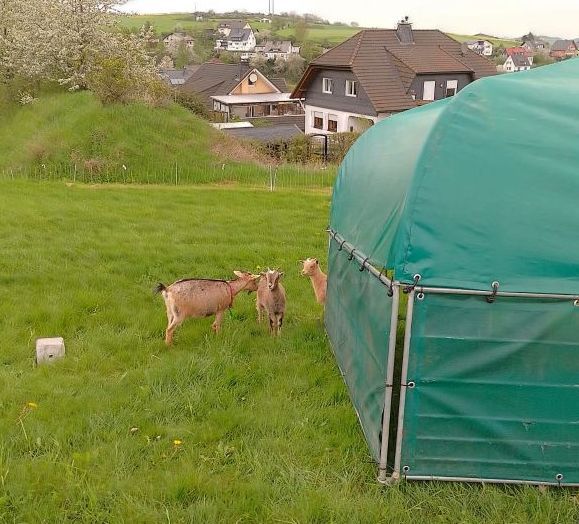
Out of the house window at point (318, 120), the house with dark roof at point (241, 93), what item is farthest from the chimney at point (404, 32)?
the house with dark roof at point (241, 93)

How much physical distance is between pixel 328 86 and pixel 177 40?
73.9m

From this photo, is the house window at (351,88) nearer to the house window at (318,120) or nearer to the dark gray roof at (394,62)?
the dark gray roof at (394,62)

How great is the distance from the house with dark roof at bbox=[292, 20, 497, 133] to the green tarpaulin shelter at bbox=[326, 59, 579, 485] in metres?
38.5

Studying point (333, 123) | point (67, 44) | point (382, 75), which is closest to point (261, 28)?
point (333, 123)

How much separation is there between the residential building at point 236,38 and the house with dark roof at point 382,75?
279 ft

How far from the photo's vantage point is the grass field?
218 inches

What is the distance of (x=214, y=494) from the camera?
5668 mm

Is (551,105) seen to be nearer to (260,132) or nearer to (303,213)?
(303,213)

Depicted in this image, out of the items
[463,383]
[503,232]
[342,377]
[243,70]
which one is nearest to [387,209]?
[503,232]

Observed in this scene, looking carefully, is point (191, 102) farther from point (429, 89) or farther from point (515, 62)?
point (515, 62)

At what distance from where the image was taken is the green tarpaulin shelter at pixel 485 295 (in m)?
5.46

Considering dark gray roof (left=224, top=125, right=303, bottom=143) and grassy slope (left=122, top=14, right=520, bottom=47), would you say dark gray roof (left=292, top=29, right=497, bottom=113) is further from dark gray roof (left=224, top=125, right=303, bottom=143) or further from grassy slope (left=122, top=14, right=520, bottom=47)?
grassy slope (left=122, top=14, right=520, bottom=47)

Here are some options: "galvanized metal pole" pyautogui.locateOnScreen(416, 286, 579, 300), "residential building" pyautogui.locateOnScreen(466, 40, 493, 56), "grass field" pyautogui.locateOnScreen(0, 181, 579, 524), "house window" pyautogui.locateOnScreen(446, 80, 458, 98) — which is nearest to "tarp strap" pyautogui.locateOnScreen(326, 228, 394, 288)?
"galvanized metal pole" pyautogui.locateOnScreen(416, 286, 579, 300)

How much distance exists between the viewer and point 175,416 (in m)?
6.99
